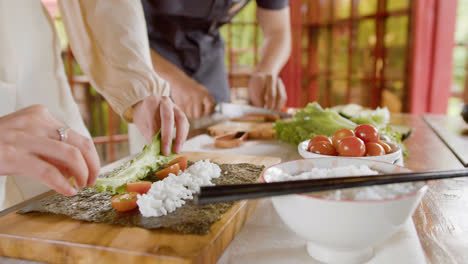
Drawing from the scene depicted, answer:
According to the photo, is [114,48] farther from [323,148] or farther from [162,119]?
[323,148]

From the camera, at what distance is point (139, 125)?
4.50 ft

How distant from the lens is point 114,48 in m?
1.37

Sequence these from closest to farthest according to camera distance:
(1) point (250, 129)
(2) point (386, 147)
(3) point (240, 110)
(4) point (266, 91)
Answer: (2) point (386, 147) < (1) point (250, 129) < (3) point (240, 110) < (4) point (266, 91)

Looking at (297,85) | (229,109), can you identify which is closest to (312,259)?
(229,109)

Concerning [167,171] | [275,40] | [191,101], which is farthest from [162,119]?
[275,40]

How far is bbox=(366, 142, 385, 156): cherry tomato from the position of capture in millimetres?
1112

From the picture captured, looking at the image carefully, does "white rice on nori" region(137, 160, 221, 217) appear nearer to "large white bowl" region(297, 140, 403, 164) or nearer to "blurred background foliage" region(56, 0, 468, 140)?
"large white bowl" region(297, 140, 403, 164)

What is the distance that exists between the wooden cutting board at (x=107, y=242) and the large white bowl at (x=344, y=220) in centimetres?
18

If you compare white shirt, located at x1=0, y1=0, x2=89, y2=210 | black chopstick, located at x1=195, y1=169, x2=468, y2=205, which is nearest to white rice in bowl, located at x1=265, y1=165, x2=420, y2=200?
black chopstick, located at x1=195, y1=169, x2=468, y2=205

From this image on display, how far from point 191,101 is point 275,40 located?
111 cm

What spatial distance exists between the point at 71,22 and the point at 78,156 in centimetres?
88

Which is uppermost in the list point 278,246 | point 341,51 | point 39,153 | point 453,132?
point 341,51

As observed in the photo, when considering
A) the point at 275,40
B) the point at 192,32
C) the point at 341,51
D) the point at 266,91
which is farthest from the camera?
the point at 341,51

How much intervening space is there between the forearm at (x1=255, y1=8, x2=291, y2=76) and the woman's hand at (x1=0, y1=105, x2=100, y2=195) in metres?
2.25
